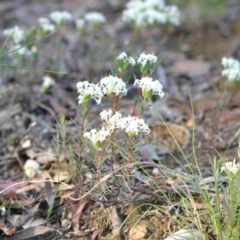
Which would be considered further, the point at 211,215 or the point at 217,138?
the point at 217,138

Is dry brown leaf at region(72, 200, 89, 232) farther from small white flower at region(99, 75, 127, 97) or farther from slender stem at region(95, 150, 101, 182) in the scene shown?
small white flower at region(99, 75, 127, 97)

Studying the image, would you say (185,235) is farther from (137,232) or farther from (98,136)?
(98,136)

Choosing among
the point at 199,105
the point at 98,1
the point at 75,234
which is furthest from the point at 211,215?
the point at 98,1

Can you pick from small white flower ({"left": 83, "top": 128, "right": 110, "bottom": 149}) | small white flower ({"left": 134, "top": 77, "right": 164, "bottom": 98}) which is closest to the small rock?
small white flower ({"left": 83, "top": 128, "right": 110, "bottom": 149})

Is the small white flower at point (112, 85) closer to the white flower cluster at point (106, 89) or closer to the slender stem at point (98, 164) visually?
the white flower cluster at point (106, 89)

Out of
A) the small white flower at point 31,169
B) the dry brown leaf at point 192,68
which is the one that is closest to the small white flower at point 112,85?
the small white flower at point 31,169

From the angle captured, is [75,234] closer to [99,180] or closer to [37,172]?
[99,180]
